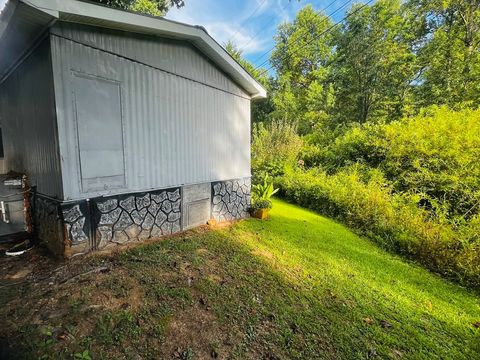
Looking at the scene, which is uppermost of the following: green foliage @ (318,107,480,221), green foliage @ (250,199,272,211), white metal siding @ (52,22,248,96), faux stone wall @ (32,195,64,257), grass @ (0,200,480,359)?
white metal siding @ (52,22,248,96)

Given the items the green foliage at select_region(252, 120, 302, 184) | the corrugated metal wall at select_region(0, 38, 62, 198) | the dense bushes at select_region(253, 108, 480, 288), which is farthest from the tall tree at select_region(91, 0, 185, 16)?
the dense bushes at select_region(253, 108, 480, 288)

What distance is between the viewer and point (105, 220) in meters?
3.39

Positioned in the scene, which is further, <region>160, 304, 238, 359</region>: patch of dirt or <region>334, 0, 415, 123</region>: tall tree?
<region>334, 0, 415, 123</region>: tall tree

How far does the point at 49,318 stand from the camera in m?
2.12

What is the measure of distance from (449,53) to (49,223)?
16083 millimetres

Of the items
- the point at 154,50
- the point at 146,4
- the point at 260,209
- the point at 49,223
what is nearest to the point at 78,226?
the point at 49,223

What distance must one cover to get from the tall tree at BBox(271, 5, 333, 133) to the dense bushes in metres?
8.48

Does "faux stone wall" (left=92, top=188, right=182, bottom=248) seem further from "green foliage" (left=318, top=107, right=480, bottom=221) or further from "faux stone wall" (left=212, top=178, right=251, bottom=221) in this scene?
"green foliage" (left=318, top=107, right=480, bottom=221)

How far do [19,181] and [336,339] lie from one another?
518 cm

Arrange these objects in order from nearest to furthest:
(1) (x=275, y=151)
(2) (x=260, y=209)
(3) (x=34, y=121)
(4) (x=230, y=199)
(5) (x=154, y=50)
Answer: (3) (x=34, y=121)
(5) (x=154, y=50)
(4) (x=230, y=199)
(2) (x=260, y=209)
(1) (x=275, y=151)

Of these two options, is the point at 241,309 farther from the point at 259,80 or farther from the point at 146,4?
the point at 259,80

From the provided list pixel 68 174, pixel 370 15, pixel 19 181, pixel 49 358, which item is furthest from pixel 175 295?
pixel 370 15

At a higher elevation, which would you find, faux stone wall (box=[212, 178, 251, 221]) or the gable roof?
the gable roof

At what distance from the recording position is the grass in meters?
2.03
